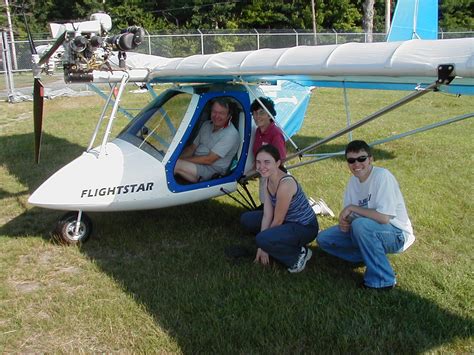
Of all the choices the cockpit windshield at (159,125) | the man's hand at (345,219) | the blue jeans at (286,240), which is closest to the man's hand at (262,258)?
the blue jeans at (286,240)

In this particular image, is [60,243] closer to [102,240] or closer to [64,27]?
[102,240]

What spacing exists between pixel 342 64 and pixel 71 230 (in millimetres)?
3161

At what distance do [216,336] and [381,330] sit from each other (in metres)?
1.17

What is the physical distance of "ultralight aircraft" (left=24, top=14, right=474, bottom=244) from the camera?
14.6 feet

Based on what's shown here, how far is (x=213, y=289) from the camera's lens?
409 centimetres

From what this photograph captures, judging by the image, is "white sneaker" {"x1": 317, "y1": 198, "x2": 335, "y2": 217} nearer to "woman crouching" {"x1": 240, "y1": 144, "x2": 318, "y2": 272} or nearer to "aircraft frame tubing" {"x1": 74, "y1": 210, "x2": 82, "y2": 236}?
"woman crouching" {"x1": 240, "y1": 144, "x2": 318, "y2": 272}

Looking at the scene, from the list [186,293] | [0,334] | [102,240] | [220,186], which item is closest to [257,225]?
[220,186]

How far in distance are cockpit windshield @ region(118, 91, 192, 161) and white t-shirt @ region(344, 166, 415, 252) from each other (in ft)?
6.90

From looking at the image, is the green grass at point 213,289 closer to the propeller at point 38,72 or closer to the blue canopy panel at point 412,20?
the propeller at point 38,72

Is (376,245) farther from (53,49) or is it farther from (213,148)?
(53,49)

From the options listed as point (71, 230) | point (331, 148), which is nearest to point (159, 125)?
point (71, 230)

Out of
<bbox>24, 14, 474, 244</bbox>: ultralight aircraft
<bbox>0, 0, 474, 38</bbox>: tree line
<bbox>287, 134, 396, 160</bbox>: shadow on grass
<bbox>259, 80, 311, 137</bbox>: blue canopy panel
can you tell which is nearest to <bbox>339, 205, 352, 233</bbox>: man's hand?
<bbox>24, 14, 474, 244</bbox>: ultralight aircraft

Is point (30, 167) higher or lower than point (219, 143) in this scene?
lower

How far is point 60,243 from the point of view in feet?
16.7
